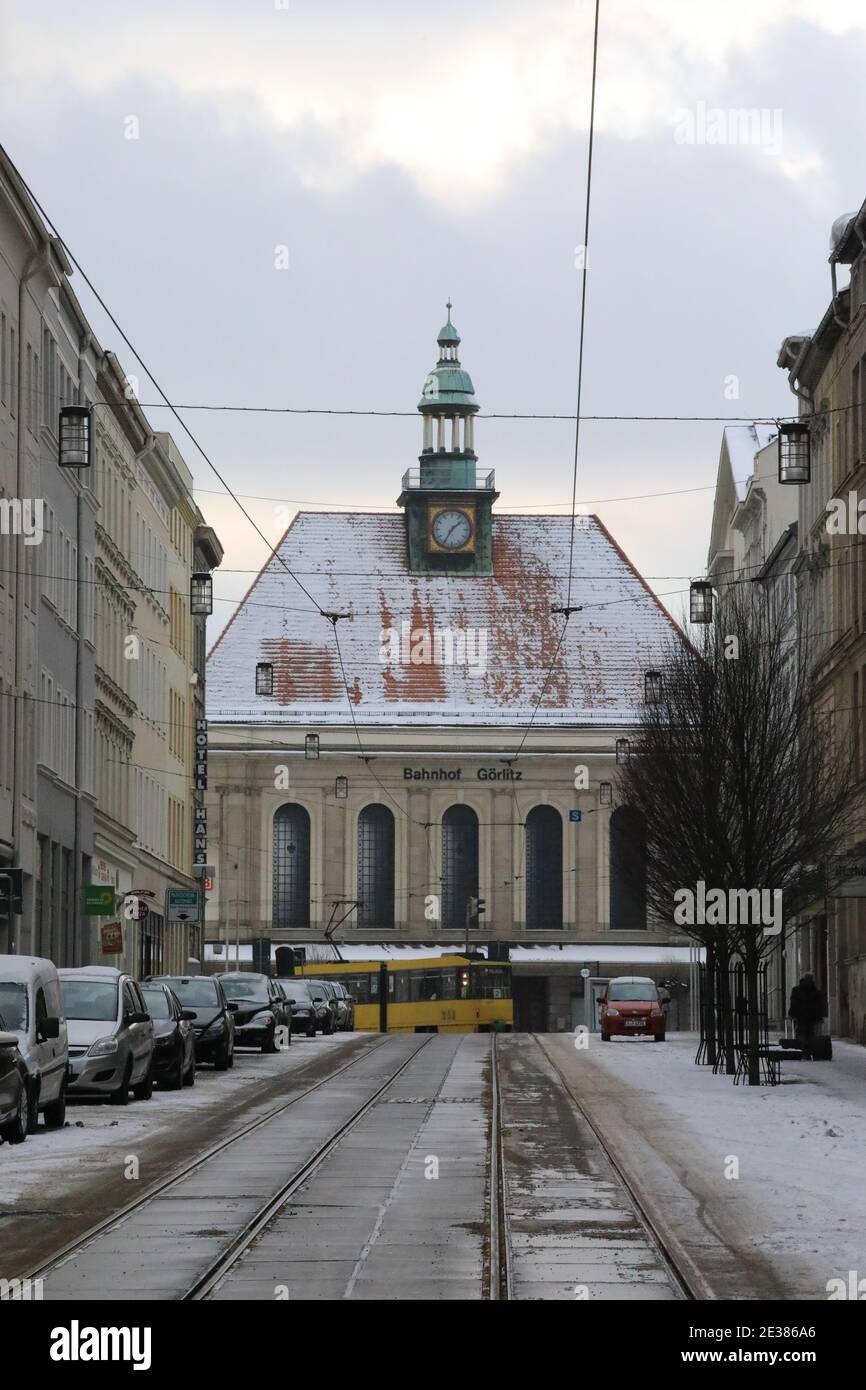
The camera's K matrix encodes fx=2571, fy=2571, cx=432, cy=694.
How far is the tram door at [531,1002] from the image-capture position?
103062mm

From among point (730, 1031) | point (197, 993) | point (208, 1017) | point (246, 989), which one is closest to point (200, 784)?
point (246, 989)

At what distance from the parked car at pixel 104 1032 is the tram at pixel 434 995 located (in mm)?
47391

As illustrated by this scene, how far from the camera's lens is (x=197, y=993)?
42.2 m

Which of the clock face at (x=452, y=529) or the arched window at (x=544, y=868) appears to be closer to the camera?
the arched window at (x=544, y=868)

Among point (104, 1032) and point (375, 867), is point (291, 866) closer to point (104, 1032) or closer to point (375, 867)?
point (375, 867)

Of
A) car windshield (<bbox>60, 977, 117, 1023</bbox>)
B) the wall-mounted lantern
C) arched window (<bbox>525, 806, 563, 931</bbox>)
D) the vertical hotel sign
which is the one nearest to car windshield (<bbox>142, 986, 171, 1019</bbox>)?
car windshield (<bbox>60, 977, 117, 1023</bbox>)

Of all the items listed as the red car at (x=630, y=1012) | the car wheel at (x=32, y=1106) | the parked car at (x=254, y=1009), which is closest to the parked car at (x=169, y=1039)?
the car wheel at (x=32, y=1106)

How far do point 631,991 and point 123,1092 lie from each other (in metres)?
33.2

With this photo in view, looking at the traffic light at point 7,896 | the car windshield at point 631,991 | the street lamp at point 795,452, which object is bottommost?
the car windshield at point 631,991

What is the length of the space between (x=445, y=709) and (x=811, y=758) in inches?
2569

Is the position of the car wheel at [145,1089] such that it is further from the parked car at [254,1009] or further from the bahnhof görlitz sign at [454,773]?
the bahnhof görlitz sign at [454,773]

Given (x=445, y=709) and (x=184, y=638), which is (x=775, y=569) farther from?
(x=445, y=709)

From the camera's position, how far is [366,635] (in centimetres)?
10788
